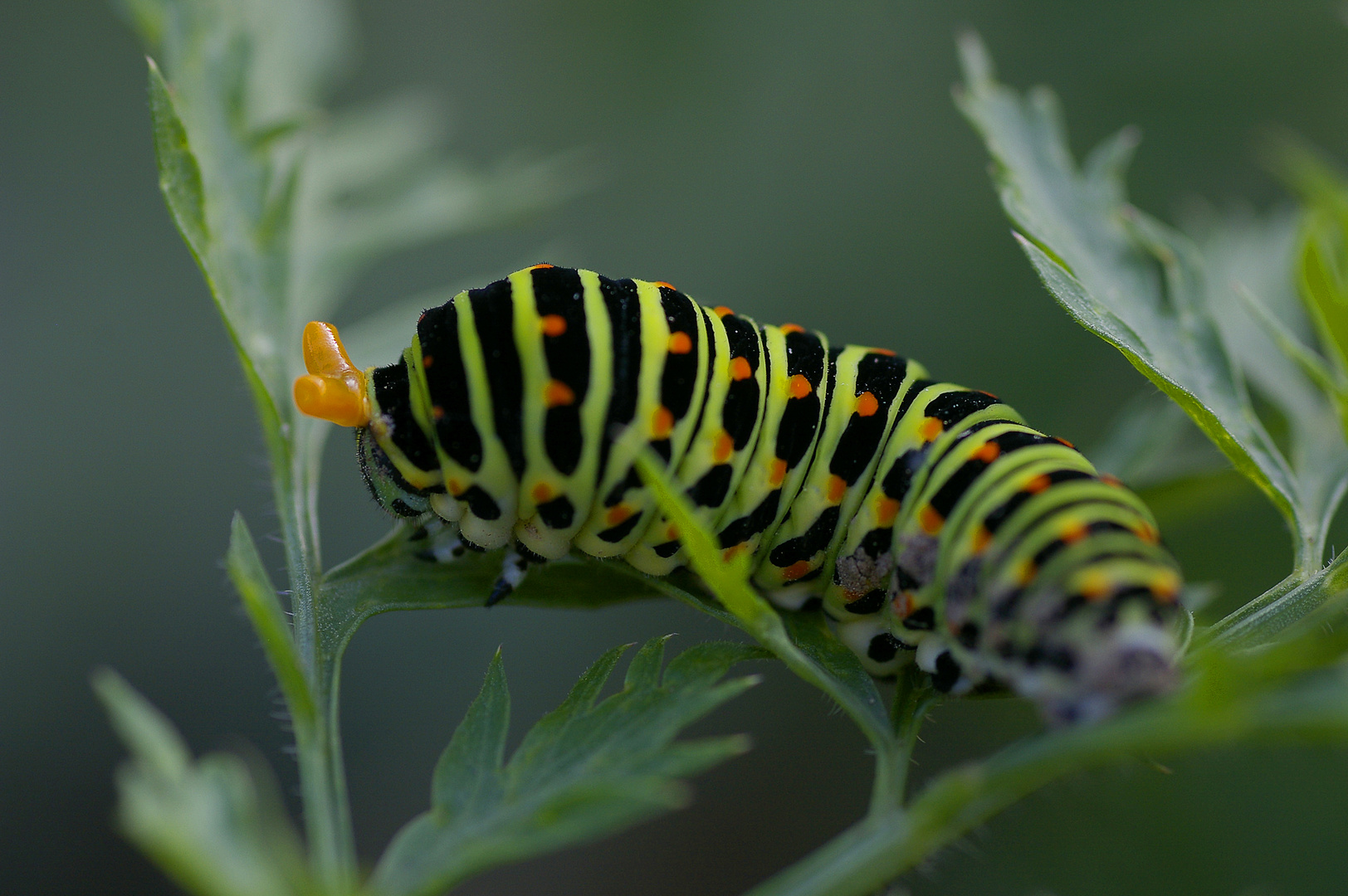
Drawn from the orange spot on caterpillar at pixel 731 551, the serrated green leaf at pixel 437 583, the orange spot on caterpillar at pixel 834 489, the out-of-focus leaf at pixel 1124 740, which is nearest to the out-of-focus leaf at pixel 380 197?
the serrated green leaf at pixel 437 583

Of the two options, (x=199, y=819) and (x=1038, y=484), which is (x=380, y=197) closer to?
(x=1038, y=484)

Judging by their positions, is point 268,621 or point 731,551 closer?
point 268,621

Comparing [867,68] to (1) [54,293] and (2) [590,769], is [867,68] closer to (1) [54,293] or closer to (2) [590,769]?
(1) [54,293]

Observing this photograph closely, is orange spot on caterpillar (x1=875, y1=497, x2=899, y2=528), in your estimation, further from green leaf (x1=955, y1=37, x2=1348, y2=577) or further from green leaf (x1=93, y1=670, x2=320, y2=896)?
green leaf (x1=93, y1=670, x2=320, y2=896)

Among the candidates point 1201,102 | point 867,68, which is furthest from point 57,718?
point 1201,102

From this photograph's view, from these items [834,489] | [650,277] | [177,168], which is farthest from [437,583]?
[650,277]

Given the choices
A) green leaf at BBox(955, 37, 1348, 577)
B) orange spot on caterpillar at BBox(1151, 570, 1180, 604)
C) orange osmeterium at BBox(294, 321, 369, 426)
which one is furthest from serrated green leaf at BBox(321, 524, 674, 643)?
green leaf at BBox(955, 37, 1348, 577)

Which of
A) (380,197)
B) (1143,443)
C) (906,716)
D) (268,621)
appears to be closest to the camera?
(268,621)
